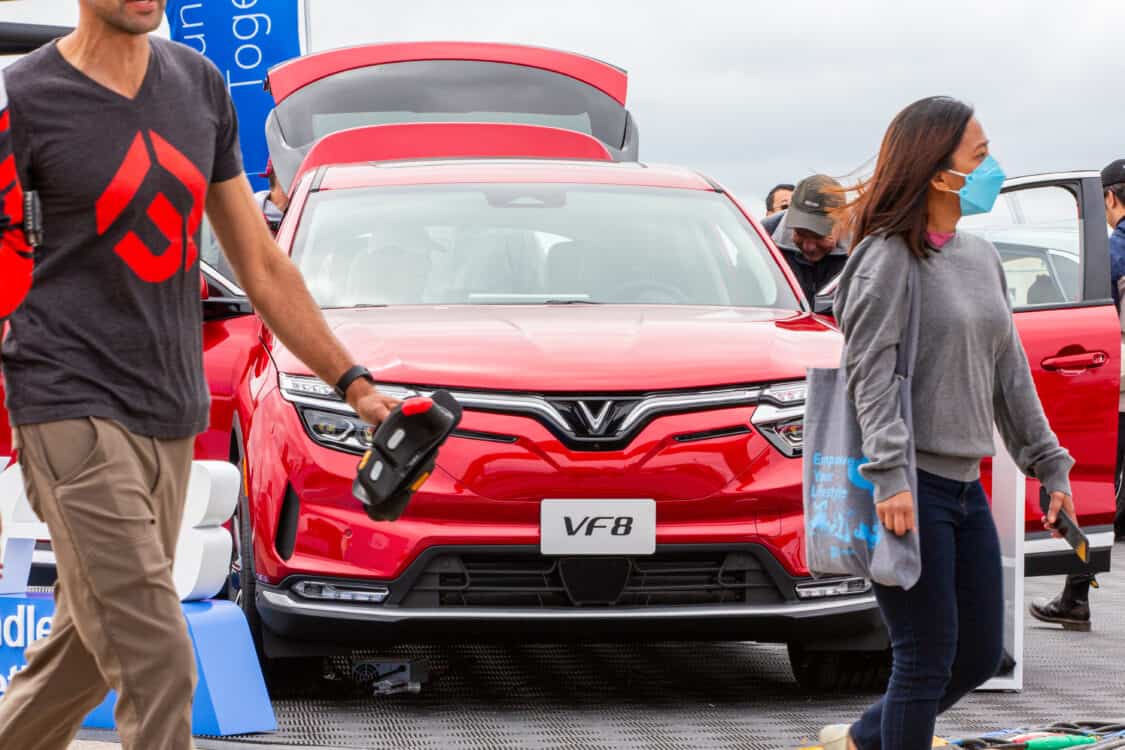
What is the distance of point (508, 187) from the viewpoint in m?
7.05

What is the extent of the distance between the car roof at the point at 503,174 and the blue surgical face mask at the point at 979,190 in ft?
9.68

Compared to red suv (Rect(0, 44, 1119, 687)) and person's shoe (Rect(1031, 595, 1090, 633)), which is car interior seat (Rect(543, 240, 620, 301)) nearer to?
red suv (Rect(0, 44, 1119, 687))

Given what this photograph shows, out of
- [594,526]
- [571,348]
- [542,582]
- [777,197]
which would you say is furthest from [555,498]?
[777,197]

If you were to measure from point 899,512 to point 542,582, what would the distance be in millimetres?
1740

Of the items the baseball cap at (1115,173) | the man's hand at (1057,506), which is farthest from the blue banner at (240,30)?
the man's hand at (1057,506)

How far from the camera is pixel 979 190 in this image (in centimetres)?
435

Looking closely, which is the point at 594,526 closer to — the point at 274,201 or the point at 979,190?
the point at 979,190

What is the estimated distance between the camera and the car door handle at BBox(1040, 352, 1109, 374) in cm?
696

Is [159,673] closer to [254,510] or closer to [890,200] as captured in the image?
[890,200]

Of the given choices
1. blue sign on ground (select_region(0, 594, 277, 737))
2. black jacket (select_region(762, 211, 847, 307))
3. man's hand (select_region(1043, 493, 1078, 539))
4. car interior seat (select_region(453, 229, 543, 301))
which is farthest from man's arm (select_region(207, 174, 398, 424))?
black jacket (select_region(762, 211, 847, 307))

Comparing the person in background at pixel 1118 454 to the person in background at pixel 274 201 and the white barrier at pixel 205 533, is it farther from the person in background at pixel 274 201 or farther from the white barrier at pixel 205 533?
the person in background at pixel 274 201

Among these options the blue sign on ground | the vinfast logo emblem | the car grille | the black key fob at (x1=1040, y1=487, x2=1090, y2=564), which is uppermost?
the black key fob at (x1=1040, y1=487, x2=1090, y2=564)

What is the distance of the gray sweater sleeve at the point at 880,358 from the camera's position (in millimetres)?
4148

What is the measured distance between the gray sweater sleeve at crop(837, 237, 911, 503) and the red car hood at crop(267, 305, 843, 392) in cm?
149
